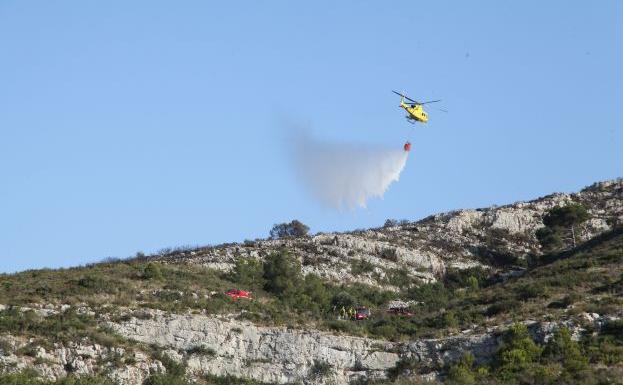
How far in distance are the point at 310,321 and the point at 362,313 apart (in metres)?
8.05

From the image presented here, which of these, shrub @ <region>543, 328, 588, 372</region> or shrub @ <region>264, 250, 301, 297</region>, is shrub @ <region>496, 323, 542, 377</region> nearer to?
shrub @ <region>543, 328, 588, 372</region>

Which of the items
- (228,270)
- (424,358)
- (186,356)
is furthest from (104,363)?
(228,270)

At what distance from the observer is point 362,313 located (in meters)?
80.4

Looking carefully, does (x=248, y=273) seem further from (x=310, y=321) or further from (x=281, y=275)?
(x=310, y=321)

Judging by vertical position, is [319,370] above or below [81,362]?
above

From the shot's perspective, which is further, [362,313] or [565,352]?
[362,313]

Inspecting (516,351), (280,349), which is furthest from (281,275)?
(516,351)

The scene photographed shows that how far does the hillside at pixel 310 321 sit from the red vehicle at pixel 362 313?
75 cm

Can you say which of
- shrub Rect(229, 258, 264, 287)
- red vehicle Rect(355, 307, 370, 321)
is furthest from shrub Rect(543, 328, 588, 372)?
shrub Rect(229, 258, 264, 287)

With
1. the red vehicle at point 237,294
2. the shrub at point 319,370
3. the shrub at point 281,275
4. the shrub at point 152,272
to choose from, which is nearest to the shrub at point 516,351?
the shrub at point 319,370

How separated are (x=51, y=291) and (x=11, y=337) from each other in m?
11.0

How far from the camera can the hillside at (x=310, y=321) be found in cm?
6153

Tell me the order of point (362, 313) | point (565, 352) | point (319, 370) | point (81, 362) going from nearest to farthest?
point (81, 362)
point (565, 352)
point (319, 370)
point (362, 313)

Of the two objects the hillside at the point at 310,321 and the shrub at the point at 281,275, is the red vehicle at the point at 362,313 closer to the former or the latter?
the hillside at the point at 310,321
